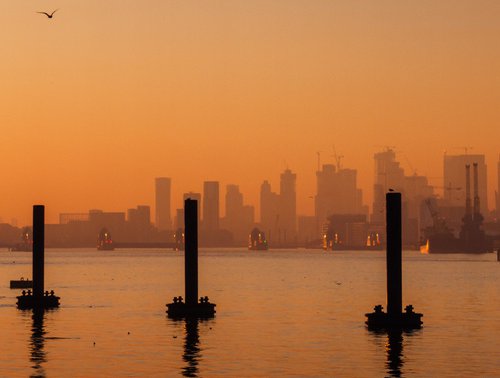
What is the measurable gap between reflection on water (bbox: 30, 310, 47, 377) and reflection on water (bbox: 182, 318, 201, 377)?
5703mm

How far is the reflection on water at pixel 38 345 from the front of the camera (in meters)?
51.2

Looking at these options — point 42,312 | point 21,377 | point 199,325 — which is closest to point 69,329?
point 199,325

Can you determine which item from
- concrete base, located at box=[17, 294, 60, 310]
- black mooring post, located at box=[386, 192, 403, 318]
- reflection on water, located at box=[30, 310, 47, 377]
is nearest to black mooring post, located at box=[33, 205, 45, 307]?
reflection on water, located at box=[30, 310, 47, 377]

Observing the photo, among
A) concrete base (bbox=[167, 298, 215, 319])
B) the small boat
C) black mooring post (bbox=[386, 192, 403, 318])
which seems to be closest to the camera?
black mooring post (bbox=[386, 192, 403, 318])

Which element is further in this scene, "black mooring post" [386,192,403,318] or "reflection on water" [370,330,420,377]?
"black mooring post" [386,192,403,318]

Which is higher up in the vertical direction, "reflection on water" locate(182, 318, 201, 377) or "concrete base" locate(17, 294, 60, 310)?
"concrete base" locate(17, 294, 60, 310)

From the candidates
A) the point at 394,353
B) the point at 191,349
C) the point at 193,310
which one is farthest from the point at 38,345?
the point at 394,353

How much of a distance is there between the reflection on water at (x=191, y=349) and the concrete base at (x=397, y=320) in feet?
30.8

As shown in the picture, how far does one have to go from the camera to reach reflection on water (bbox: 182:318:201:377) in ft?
168

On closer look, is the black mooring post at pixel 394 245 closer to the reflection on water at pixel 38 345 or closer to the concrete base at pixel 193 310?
the concrete base at pixel 193 310

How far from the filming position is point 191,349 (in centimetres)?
6016

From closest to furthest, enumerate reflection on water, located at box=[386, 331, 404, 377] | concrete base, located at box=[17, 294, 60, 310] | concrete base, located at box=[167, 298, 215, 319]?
reflection on water, located at box=[386, 331, 404, 377], concrete base, located at box=[167, 298, 215, 319], concrete base, located at box=[17, 294, 60, 310]

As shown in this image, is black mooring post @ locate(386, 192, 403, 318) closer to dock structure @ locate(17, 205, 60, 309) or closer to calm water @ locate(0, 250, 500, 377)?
calm water @ locate(0, 250, 500, 377)

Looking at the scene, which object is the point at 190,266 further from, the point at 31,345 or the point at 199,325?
the point at 31,345
